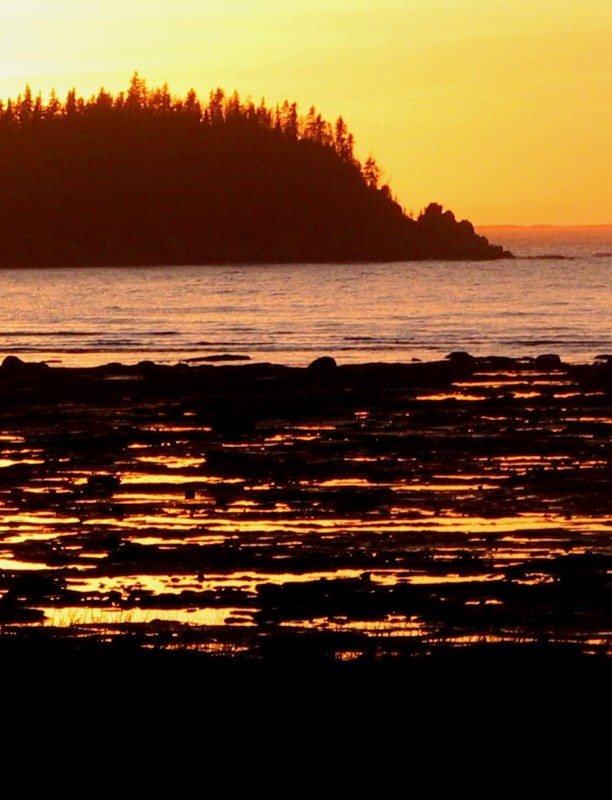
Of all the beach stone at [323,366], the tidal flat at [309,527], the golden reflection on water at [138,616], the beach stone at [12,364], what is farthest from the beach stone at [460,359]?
the golden reflection on water at [138,616]

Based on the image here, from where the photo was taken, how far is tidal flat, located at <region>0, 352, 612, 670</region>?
11.6 meters

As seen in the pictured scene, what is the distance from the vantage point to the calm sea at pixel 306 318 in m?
53.9

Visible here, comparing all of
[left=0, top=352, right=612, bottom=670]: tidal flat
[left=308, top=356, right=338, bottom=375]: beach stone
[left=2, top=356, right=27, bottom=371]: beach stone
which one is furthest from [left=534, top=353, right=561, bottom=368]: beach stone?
[left=2, top=356, right=27, bottom=371]: beach stone

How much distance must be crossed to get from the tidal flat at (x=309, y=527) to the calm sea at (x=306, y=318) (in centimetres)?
1968

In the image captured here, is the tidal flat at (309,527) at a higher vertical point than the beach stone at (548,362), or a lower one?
lower

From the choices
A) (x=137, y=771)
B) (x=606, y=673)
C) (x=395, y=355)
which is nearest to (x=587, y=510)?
(x=606, y=673)

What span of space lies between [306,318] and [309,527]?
61596 millimetres

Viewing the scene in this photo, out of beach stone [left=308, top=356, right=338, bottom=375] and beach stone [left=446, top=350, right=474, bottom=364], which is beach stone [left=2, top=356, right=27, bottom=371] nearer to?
beach stone [left=308, top=356, right=338, bottom=375]

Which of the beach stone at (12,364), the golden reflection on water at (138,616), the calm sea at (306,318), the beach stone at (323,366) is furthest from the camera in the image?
the calm sea at (306,318)

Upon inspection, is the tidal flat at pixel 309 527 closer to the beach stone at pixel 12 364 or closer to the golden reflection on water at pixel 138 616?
the golden reflection on water at pixel 138 616

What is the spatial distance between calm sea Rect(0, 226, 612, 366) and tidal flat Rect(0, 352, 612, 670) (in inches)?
775

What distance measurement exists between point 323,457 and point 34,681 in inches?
533

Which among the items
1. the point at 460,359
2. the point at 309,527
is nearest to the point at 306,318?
the point at 460,359

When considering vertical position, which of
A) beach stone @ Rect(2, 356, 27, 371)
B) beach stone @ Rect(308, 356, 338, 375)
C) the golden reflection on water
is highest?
beach stone @ Rect(308, 356, 338, 375)
